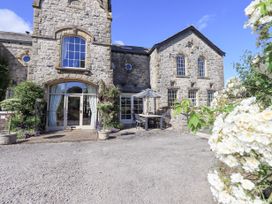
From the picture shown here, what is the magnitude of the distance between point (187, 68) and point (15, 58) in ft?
48.0

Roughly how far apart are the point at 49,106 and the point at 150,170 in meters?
8.63

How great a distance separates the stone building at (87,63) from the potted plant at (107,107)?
2.20 feet

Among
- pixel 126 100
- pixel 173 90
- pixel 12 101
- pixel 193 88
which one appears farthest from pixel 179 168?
pixel 193 88

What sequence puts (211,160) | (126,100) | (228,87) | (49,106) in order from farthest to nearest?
(126,100)
(49,106)
(211,160)
(228,87)

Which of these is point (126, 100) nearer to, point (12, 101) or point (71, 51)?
point (71, 51)

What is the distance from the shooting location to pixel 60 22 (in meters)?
9.97

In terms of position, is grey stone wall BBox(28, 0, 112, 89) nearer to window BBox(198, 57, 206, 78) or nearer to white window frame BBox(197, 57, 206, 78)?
white window frame BBox(197, 57, 206, 78)

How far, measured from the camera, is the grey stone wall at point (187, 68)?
1250 centimetres

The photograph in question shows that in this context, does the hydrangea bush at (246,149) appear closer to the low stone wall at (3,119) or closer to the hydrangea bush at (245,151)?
the hydrangea bush at (245,151)

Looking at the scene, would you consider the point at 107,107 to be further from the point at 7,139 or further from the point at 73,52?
the point at 7,139

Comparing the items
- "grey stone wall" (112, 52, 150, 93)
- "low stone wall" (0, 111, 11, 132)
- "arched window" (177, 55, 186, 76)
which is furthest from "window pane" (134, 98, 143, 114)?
"low stone wall" (0, 111, 11, 132)

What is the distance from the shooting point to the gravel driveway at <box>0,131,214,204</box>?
2.71 metres

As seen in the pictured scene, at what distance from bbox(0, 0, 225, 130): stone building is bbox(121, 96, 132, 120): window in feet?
0.28

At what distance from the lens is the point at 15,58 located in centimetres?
1194
